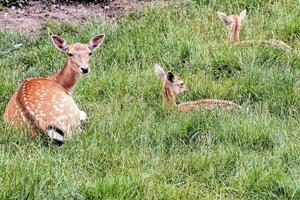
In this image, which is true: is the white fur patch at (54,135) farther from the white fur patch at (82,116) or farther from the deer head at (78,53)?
the deer head at (78,53)

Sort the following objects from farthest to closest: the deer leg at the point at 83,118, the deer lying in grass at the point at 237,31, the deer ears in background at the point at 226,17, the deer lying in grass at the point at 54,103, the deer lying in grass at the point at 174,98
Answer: the deer ears in background at the point at 226,17
the deer lying in grass at the point at 237,31
the deer lying in grass at the point at 174,98
the deer leg at the point at 83,118
the deer lying in grass at the point at 54,103

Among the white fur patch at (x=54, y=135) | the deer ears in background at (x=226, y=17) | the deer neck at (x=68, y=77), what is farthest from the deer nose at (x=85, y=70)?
the deer ears in background at (x=226, y=17)

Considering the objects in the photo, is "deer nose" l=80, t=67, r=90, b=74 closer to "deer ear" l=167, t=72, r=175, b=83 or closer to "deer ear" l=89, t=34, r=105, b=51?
"deer ear" l=89, t=34, r=105, b=51

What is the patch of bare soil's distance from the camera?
33.7ft

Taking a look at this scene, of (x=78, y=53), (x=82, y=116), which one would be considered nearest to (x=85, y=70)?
(x=78, y=53)

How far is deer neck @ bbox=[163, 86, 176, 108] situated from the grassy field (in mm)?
83

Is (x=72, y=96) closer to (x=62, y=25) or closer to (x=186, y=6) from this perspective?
(x=62, y=25)

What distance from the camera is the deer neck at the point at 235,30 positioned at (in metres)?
9.22

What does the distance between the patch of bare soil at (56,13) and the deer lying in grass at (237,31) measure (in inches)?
65.5

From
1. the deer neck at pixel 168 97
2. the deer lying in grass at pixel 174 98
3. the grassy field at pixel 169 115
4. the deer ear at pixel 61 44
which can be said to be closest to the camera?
the grassy field at pixel 169 115

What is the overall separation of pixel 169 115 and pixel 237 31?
2411mm

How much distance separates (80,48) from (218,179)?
2.57 metres

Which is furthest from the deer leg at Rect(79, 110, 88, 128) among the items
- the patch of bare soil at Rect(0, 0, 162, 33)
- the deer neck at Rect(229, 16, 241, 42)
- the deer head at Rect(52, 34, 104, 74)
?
the patch of bare soil at Rect(0, 0, 162, 33)

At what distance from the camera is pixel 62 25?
10.1m
